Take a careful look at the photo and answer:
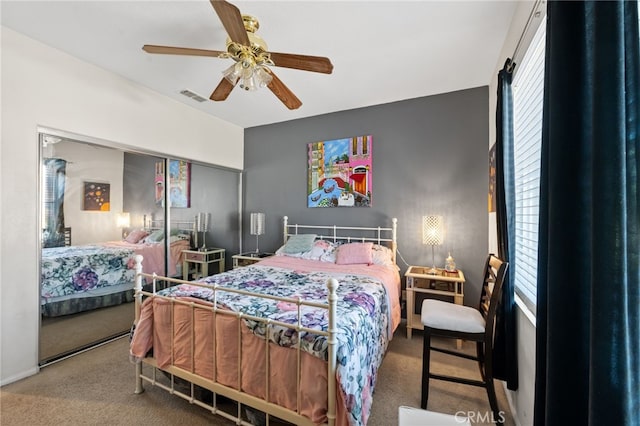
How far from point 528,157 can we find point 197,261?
3.91 metres

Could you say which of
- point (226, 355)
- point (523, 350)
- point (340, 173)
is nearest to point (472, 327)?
point (523, 350)

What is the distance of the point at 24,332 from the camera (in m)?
2.19

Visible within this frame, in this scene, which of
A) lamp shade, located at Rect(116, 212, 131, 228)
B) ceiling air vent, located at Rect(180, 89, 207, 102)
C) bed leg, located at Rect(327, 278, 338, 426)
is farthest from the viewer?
ceiling air vent, located at Rect(180, 89, 207, 102)

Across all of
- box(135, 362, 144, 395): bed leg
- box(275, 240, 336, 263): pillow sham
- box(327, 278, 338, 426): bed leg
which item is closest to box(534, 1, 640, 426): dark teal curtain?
box(327, 278, 338, 426): bed leg

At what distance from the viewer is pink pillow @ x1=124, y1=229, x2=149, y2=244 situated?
2.94m

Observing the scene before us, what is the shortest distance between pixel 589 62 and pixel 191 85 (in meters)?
3.39

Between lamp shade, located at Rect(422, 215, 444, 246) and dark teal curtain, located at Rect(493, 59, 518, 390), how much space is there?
1104mm

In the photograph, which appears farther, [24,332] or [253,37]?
[24,332]

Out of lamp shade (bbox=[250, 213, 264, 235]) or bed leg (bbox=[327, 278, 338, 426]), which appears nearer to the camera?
bed leg (bbox=[327, 278, 338, 426])

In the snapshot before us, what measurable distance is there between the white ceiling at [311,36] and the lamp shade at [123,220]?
1.54m

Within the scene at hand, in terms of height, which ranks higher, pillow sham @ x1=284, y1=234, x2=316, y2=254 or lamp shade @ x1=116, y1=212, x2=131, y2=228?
lamp shade @ x1=116, y1=212, x2=131, y2=228

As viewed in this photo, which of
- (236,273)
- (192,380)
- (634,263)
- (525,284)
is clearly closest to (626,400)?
(634,263)

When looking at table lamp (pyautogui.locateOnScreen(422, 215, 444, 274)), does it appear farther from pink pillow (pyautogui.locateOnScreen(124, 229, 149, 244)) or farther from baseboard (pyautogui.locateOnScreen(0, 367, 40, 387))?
baseboard (pyautogui.locateOnScreen(0, 367, 40, 387))

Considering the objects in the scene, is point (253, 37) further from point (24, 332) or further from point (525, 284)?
point (24, 332)
